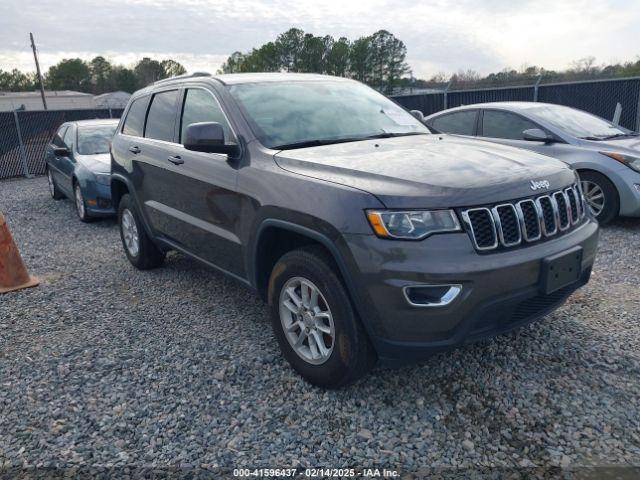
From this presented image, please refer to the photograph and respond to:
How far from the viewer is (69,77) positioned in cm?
10381

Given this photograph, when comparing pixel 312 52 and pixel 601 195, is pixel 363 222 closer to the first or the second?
pixel 601 195

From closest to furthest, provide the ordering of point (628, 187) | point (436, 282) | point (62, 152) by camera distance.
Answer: point (436, 282) < point (628, 187) < point (62, 152)

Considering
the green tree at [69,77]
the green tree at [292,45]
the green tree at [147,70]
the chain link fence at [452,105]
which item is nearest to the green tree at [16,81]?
the green tree at [69,77]

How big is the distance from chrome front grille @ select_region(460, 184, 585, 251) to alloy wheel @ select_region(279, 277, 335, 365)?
875 mm

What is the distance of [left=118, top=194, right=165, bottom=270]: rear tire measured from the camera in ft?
17.3

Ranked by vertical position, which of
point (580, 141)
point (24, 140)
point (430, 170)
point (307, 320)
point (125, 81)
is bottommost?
point (307, 320)

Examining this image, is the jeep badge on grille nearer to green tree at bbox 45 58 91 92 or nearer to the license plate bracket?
the license plate bracket

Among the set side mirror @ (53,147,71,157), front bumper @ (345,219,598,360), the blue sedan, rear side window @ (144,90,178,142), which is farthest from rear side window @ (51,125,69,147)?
front bumper @ (345,219,598,360)

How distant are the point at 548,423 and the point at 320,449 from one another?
1.18 meters

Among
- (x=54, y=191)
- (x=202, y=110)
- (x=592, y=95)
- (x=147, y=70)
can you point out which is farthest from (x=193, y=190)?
(x=147, y=70)

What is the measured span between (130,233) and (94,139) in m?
4.01

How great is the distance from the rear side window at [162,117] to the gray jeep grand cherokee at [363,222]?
1.05 ft

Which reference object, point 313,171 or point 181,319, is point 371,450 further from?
point 181,319

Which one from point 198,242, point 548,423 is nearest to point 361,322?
point 548,423
